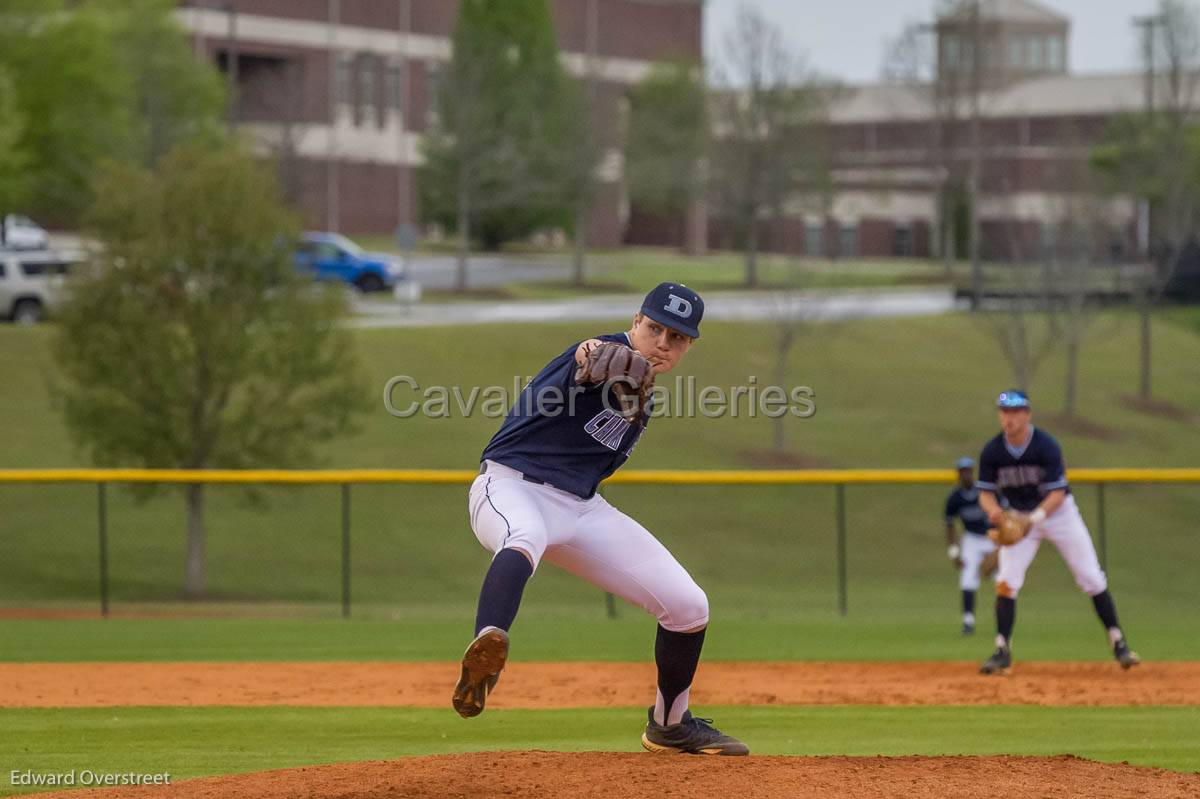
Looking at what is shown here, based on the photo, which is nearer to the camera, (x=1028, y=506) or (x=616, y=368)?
(x=616, y=368)

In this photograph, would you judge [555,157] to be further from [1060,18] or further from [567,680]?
[1060,18]

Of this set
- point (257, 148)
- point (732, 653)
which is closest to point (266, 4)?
point (257, 148)

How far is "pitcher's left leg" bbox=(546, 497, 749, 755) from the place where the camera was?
661 cm

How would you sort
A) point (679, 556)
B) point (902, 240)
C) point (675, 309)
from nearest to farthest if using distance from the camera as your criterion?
point (675, 309)
point (679, 556)
point (902, 240)

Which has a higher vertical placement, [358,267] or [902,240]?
[902,240]

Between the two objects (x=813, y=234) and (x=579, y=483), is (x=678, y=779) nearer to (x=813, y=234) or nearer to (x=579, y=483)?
(x=579, y=483)

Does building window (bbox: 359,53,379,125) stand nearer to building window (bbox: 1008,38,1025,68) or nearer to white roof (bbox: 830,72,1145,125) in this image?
white roof (bbox: 830,72,1145,125)

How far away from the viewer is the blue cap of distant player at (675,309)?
6.45 meters

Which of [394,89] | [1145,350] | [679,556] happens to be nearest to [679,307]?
[679,556]

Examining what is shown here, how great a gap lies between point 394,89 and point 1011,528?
187 feet

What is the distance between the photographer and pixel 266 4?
60500 millimetres

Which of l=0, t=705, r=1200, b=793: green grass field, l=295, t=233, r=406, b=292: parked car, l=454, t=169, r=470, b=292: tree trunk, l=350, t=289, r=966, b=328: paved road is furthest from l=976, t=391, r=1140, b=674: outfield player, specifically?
l=454, t=169, r=470, b=292: tree trunk

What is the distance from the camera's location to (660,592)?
22.0ft

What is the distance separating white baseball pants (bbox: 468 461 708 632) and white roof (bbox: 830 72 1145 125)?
6713 cm
